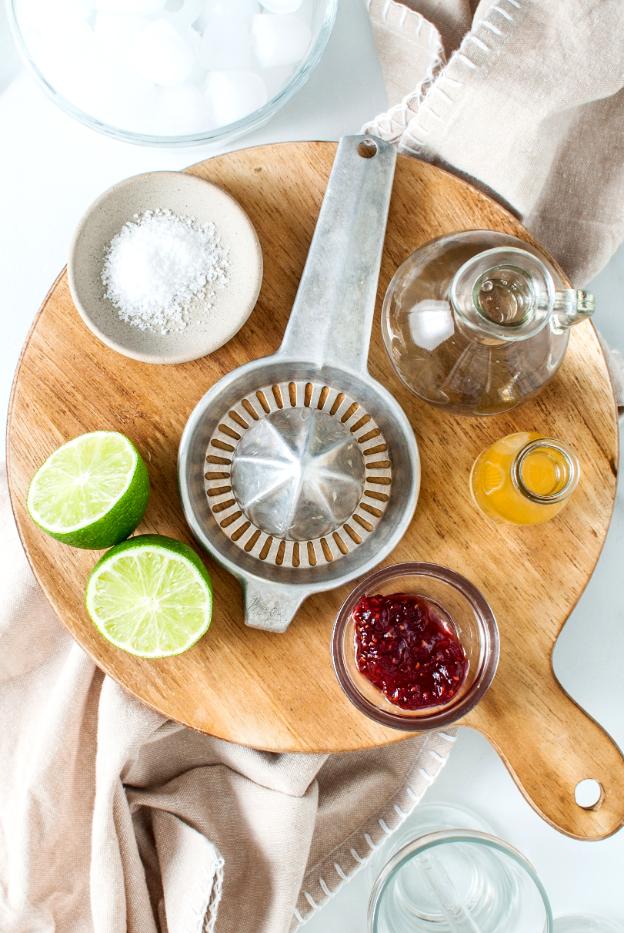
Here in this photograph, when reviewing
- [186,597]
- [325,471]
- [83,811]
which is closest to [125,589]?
[186,597]

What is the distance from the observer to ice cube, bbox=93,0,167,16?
971mm

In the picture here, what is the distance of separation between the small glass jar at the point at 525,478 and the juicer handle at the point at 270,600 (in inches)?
8.7

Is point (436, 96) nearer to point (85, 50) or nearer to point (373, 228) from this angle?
point (373, 228)

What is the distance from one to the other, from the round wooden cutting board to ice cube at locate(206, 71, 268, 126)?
13cm

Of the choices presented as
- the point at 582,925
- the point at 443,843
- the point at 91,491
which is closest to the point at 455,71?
the point at 91,491

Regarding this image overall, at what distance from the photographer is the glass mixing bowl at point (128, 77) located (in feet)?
3.25

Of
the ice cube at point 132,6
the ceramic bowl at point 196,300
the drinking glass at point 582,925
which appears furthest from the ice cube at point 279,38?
Result: the drinking glass at point 582,925

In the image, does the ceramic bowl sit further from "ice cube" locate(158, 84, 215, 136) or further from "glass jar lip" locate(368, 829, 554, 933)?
"glass jar lip" locate(368, 829, 554, 933)

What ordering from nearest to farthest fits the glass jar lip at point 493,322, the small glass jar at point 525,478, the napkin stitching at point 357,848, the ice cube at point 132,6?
the glass jar lip at point 493,322 → the small glass jar at point 525,478 → the ice cube at point 132,6 → the napkin stitching at point 357,848

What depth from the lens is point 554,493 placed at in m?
0.86

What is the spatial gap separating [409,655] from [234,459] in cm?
29

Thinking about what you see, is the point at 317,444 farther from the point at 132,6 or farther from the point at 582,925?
the point at 582,925

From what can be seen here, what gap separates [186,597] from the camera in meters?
0.86

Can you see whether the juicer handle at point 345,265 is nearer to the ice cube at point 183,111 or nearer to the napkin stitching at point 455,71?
the napkin stitching at point 455,71
